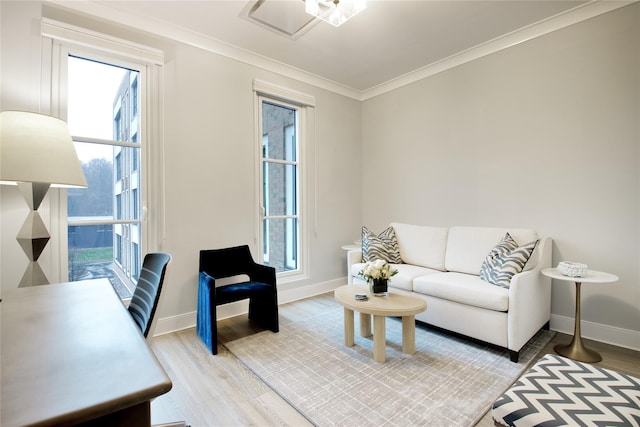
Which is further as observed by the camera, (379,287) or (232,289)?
(232,289)

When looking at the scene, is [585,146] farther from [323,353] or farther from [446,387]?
[323,353]

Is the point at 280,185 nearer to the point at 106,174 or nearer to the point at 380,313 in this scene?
the point at 106,174

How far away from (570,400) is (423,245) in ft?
7.70

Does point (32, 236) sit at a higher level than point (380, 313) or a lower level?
higher

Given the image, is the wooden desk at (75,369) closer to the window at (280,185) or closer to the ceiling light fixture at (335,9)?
the ceiling light fixture at (335,9)

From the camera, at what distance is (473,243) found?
310 centimetres

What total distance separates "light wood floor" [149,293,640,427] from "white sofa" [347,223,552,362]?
0.46 m

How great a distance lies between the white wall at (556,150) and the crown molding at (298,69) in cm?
7

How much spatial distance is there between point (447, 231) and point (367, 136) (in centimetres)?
191

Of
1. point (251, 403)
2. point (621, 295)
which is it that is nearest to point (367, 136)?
Answer: point (621, 295)

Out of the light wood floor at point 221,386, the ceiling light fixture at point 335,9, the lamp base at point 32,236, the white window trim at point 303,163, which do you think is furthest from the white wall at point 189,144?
the ceiling light fixture at point 335,9

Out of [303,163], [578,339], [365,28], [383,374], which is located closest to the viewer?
[383,374]

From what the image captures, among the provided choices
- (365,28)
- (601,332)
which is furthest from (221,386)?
(365,28)

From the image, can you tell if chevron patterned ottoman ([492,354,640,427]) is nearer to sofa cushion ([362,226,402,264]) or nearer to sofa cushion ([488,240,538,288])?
sofa cushion ([488,240,538,288])
